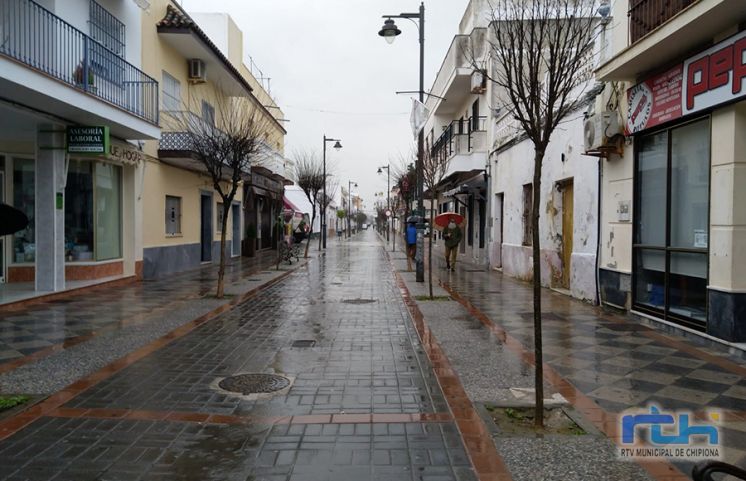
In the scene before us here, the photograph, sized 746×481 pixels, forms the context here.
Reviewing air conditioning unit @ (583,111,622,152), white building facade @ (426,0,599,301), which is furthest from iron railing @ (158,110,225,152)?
air conditioning unit @ (583,111,622,152)

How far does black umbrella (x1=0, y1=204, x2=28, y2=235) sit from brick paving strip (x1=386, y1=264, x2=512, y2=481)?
388 cm

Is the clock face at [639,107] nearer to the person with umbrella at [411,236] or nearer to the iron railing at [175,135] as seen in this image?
the iron railing at [175,135]

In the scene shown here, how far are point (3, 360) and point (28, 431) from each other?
→ 2.67 metres

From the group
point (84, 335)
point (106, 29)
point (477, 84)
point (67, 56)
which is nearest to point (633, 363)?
point (84, 335)

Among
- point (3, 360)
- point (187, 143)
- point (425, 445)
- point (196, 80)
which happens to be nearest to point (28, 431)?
point (3, 360)

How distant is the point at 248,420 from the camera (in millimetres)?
4637

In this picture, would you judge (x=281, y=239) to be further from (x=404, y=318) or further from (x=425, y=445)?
(x=425, y=445)

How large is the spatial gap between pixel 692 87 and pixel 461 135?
13.6 metres

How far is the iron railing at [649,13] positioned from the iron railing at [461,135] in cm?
1141

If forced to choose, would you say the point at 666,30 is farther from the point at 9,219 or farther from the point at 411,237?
the point at 411,237

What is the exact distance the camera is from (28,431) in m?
4.39

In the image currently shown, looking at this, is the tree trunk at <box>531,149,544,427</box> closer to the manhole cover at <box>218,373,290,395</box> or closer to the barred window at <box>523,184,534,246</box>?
the manhole cover at <box>218,373,290,395</box>

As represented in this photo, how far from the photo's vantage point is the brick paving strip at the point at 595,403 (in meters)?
3.69

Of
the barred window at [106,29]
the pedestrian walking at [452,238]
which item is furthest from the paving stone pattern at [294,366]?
the pedestrian walking at [452,238]
